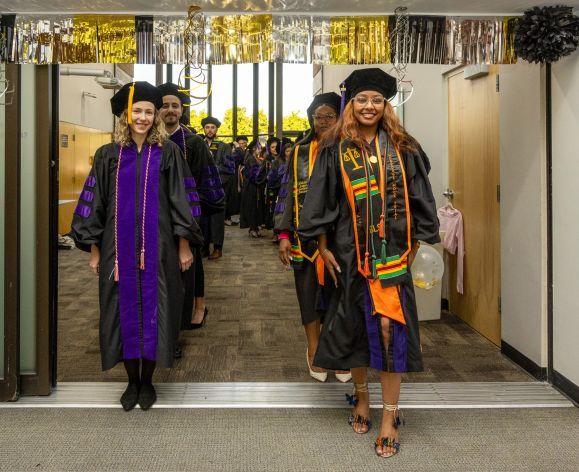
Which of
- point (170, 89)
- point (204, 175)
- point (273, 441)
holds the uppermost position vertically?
point (170, 89)

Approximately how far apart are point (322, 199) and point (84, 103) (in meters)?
9.73

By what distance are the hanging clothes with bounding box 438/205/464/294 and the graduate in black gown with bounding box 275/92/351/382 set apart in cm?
171

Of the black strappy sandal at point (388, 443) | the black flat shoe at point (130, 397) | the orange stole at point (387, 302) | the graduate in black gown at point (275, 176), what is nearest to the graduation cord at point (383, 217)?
the orange stole at point (387, 302)

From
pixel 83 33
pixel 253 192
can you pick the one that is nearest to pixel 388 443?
pixel 83 33

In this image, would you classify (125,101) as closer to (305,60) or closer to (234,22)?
(234,22)

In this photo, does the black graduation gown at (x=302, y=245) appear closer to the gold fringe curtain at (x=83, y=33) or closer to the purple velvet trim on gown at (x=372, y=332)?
the purple velvet trim on gown at (x=372, y=332)

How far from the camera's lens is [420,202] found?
238 cm

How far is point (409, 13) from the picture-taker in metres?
2.94

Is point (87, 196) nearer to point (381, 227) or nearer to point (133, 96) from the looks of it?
point (133, 96)

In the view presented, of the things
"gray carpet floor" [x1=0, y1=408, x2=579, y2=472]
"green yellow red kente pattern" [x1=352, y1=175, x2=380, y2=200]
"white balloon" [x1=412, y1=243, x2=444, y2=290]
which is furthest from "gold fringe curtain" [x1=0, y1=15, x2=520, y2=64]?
"gray carpet floor" [x1=0, y1=408, x2=579, y2=472]

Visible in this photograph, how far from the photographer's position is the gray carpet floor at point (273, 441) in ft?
7.51

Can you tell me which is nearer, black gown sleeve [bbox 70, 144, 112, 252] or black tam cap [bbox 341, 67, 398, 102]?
black tam cap [bbox 341, 67, 398, 102]

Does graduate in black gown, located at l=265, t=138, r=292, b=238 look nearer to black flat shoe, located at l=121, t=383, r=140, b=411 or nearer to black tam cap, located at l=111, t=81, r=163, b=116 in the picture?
black tam cap, located at l=111, t=81, r=163, b=116

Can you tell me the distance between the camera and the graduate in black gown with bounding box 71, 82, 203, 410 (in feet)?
9.08
